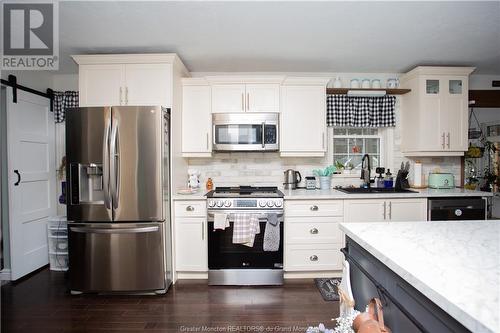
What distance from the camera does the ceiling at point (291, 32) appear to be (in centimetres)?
200

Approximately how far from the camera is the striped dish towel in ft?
8.41

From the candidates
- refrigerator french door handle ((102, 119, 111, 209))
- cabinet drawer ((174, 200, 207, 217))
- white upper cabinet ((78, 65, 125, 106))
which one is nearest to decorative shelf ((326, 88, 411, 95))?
cabinet drawer ((174, 200, 207, 217))

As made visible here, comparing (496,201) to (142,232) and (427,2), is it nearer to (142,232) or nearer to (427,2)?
(427,2)

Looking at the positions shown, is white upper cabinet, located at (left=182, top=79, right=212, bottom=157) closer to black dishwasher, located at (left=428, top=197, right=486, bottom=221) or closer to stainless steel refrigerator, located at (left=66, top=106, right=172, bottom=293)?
stainless steel refrigerator, located at (left=66, top=106, right=172, bottom=293)

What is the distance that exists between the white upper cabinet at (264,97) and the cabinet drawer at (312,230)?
4.20ft

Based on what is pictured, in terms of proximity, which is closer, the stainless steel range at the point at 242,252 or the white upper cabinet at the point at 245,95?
the stainless steel range at the point at 242,252

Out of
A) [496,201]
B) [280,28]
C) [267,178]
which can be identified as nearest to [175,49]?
[280,28]

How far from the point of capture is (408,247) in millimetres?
1061

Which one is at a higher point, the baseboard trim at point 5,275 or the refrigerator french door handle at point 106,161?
the refrigerator french door handle at point 106,161

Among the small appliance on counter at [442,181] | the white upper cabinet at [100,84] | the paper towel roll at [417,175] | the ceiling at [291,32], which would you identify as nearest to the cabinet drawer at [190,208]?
the white upper cabinet at [100,84]

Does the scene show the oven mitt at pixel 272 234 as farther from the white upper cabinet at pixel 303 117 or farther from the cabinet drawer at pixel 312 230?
the white upper cabinet at pixel 303 117

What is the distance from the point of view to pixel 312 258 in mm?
2779

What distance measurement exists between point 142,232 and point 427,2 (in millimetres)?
2963

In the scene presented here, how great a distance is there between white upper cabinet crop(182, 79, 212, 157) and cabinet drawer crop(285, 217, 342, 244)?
4.14 feet
